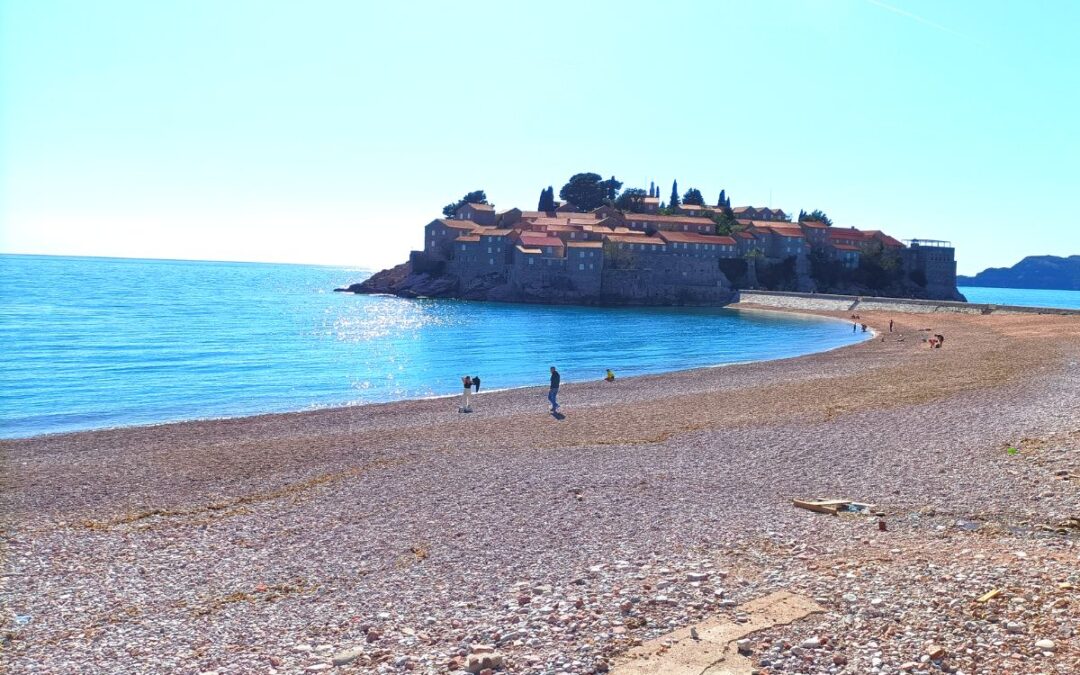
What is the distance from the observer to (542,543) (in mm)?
13070

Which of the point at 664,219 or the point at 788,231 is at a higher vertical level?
the point at 664,219

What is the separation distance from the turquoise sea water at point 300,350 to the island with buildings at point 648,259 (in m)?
10.3

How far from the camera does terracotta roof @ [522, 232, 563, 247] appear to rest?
112 meters

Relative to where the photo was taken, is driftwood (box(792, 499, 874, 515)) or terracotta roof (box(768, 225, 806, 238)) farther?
terracotta roof (box(768, 225, 806, 238))

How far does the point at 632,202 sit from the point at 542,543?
131m

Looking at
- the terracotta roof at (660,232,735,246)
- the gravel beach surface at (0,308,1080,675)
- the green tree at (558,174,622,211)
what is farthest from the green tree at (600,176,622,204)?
the gravel beach surface at (0,308,1080,675)

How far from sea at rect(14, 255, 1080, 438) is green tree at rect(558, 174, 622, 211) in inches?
2319

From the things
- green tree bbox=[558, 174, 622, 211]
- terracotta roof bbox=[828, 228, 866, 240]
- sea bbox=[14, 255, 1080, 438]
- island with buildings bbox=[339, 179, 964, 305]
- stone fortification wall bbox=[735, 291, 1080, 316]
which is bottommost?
sea bbox=[14, 255, 1080, 438]

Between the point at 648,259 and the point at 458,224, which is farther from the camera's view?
the point at 458,224

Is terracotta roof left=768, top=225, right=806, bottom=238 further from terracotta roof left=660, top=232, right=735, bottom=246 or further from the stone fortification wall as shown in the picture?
the stone fortification wall

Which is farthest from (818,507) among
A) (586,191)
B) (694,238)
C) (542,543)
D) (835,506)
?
(586,191)

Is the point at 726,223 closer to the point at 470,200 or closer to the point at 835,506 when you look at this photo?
the point at 470,200

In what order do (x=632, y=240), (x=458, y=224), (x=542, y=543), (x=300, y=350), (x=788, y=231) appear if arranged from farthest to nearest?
(x=788, y=231) → (x=458, y=224) → (x=632, y=240) → (x=300, y=350) → (x=542, y=543)

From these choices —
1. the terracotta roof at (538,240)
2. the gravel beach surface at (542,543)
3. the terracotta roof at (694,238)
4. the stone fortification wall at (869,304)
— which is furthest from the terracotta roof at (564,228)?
the gravel beach surface at (542,543)
